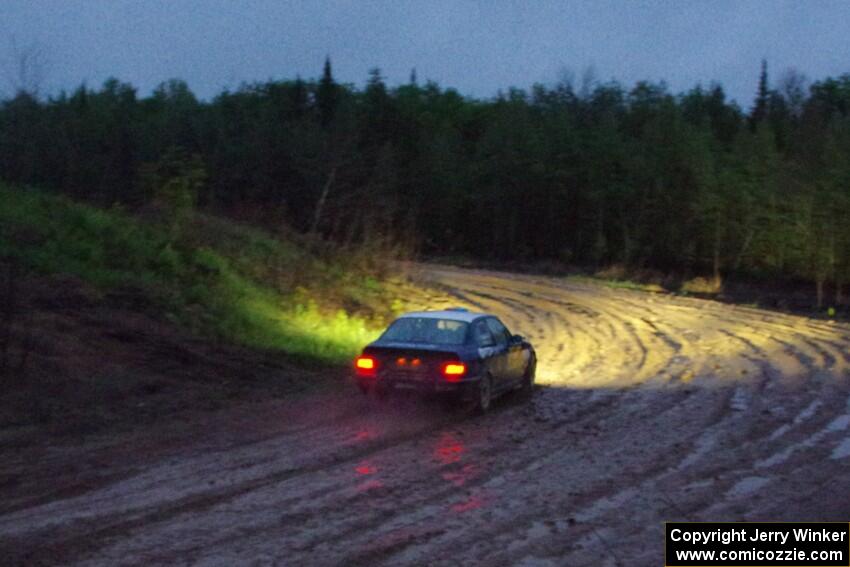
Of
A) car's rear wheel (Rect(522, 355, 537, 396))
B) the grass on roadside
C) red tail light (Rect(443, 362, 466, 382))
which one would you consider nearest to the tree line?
the grass on roadside

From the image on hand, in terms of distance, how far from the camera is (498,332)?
17.1 meters

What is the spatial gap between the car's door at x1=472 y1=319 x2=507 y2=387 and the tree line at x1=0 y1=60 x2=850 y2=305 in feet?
85.9

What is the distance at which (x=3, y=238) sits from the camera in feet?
69.1

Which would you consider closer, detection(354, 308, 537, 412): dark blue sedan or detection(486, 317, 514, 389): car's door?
detection(354, 308, 537, 412): dark blue sedan

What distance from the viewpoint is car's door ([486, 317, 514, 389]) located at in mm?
16203

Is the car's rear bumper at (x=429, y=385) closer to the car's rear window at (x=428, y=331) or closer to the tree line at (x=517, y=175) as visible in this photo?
the car's rear window at (x=428, y=331)

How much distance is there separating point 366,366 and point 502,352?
2.28m

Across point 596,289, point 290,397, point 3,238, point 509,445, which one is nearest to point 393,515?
point 509,445

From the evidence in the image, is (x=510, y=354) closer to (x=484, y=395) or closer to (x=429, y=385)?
(x=484, y=395)

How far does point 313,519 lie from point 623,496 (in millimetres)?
2812

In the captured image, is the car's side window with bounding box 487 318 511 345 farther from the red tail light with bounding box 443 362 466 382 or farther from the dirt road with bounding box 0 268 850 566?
the red tail light with bounding box 443 362 466 382

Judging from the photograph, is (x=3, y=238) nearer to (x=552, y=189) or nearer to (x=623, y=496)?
(x=623, y=496)

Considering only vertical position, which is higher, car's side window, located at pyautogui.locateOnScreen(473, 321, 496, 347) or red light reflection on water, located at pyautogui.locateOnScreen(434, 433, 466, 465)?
car's side window, located at pyautogui.locateOnScreen(473, 321, 496, 347)

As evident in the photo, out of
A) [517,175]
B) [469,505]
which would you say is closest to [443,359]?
[469,505]
